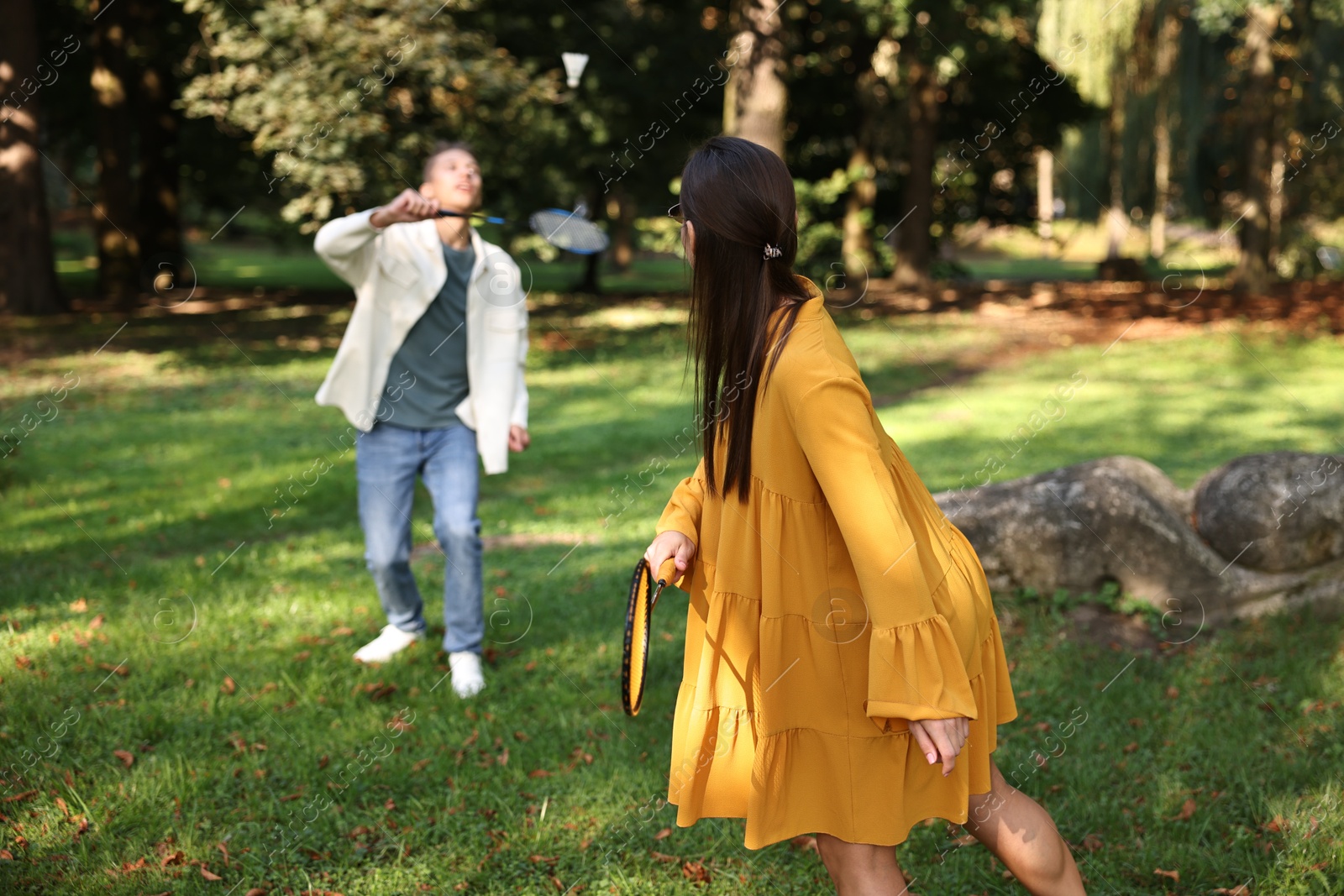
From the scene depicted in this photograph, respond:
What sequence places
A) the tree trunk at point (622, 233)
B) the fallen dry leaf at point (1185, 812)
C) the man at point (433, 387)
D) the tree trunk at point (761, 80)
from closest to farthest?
the fallen dry leaf at point (1185, 812) → the man at point (433, 387) → the tree trunk at point (761, 80) → the tree trunk at point (622, 233)

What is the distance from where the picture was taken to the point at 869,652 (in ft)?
7.14

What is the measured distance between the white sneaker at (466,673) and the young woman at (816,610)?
2354 mm

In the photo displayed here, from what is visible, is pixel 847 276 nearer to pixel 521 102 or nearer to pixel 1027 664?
pixel 521 102

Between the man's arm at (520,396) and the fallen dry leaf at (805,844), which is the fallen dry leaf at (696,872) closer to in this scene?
the fallen dry leaf at (805,844)

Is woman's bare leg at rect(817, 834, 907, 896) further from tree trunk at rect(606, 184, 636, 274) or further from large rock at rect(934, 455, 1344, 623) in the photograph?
tree trunk at rect(606, 184, 636, 274)

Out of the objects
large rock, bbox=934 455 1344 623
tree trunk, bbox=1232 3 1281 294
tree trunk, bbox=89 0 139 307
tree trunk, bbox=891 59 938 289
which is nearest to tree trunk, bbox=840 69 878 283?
tree trunk, bbox=891 59 938 289

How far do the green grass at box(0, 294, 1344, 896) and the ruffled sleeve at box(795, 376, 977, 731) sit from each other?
1518mm

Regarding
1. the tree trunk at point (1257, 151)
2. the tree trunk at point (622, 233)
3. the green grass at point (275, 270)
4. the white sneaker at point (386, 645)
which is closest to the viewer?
the white sneaker at point (386, 645)

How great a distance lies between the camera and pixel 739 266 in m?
2.30

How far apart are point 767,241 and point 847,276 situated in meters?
21.3

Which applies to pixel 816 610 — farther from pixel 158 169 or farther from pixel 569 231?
pixel 158 169

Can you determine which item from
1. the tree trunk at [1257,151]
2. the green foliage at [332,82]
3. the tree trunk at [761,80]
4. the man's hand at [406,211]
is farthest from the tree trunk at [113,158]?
the tree trunk at [1257,151]

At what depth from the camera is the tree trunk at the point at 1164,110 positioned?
74.7 feet

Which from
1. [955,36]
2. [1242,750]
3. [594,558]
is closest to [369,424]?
[594,558]
